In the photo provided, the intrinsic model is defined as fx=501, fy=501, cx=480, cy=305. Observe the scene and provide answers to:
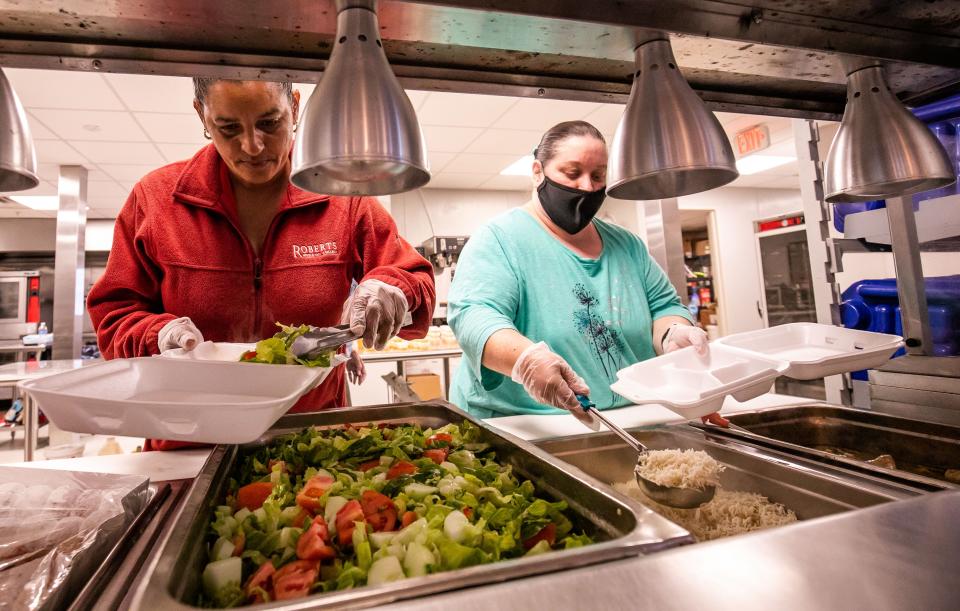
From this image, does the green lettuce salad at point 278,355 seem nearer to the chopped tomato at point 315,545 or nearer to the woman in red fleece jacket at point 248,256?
the woman in red fleece jacket at point 248,256

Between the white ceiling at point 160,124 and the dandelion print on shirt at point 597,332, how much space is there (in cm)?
320

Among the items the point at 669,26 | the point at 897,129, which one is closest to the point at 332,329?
the point at 669,26

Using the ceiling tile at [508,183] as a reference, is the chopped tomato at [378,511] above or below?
below

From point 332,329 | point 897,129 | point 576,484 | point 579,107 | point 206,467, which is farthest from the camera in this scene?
point 579,107

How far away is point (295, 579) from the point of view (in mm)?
689

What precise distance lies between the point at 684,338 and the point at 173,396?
1543 mm

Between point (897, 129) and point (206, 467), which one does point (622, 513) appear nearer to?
point (206, 467)

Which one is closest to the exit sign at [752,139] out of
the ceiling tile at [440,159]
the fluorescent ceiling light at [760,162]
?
the fluorescent ceiling light at [760,162]

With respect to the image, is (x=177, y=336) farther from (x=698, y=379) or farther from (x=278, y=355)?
(x=698, y=379)

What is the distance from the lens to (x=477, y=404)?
1.90m

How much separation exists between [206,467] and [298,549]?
0.38 m

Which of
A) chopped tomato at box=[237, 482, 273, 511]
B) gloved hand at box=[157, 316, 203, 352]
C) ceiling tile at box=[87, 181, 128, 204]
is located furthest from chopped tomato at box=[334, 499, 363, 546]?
ceiling tile at box=[87, 181, 128, 204]

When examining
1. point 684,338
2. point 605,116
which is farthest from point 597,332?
point 605,116

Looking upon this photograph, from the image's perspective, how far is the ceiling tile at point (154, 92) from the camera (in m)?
3.96
